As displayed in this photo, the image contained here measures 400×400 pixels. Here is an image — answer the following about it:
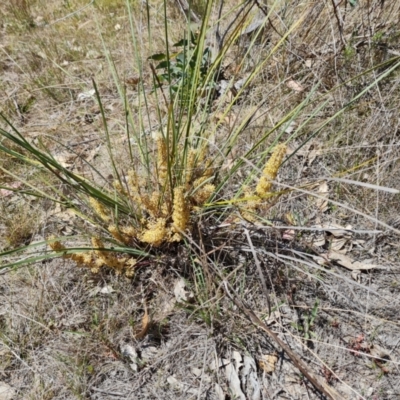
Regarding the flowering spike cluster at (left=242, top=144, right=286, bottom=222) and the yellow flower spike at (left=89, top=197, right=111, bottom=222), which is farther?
the yellow flower spike at (left=89, top=197, right=111, bottom=222)

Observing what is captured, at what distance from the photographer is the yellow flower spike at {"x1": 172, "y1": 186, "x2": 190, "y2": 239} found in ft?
3.53

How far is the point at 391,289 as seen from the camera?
1309 mm

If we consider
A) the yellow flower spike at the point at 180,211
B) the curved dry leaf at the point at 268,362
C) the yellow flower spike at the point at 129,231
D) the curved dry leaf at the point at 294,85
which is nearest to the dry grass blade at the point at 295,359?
the curved dry leaf at the point at 268,362

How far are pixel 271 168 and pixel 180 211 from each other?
299mm

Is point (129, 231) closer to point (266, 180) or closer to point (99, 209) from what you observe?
point (99, 209)

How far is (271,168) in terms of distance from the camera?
991 millimetres

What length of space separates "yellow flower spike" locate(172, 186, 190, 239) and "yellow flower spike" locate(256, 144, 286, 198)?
0.22 m

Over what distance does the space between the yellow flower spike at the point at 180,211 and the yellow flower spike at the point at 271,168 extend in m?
0.22

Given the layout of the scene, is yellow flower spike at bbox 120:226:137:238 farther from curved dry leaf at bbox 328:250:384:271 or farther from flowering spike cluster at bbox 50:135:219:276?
curved dry leaf at bbox 328:250:384:271

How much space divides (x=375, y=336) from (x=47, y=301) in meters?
1.10

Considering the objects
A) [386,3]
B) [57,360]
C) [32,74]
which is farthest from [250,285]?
[32,74]

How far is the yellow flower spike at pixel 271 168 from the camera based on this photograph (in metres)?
0.96

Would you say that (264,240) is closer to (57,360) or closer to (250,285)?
(250,285)

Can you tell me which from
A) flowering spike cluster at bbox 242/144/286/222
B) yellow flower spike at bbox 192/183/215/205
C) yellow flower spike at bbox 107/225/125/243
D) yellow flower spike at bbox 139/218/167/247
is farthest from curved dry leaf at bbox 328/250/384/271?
yellow flower spike at bbox 107/225/125/243
